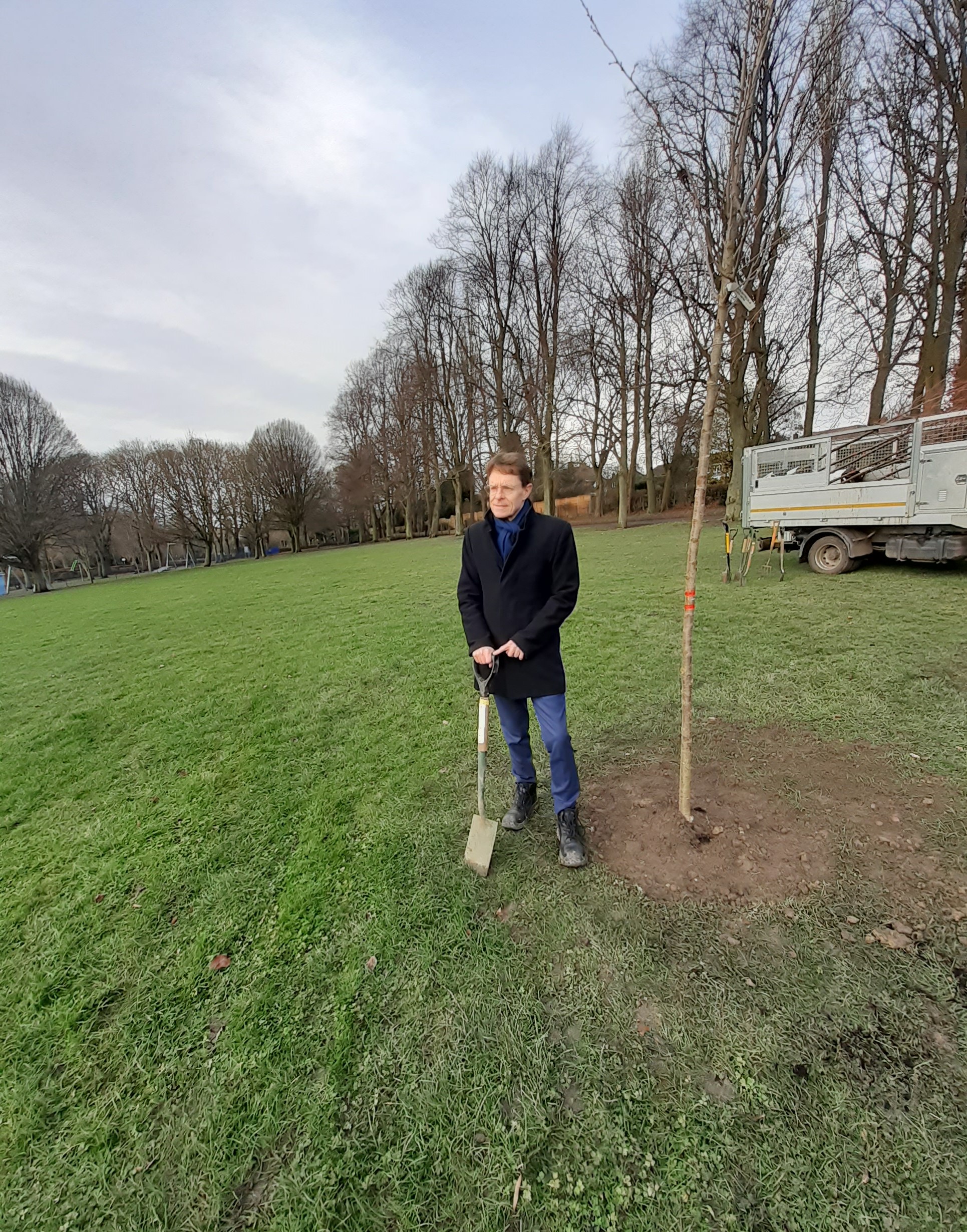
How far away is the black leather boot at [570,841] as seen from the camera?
95.0 inches

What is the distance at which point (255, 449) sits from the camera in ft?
133

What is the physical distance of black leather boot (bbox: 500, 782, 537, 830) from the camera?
278 centimetres

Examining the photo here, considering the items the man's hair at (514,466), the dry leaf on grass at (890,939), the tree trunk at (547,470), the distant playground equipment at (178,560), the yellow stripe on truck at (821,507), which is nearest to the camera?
the dry leaf on grass at (890,939)

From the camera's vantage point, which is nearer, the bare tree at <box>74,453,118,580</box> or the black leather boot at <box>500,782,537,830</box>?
the black leather boot at <box>500,782,537,830</box>

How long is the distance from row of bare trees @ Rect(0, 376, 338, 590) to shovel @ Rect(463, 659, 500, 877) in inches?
1487

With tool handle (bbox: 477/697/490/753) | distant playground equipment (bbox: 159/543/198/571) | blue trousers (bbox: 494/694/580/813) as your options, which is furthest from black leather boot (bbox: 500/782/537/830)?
distant playground equipment (bbox: 159/543/198/571)

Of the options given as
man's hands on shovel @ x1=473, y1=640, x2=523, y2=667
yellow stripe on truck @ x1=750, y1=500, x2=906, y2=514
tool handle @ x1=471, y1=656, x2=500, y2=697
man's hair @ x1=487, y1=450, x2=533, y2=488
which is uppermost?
man's hair @ x1=487, y1=450, x2=533, y2=488

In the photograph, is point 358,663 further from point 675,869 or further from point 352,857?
point 675,869

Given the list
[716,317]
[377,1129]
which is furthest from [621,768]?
[716,317]

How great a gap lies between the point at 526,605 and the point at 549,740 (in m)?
0.67

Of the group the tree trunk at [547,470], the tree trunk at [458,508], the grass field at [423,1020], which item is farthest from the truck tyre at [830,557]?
the tree trunk at [458,508]

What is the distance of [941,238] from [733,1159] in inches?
824

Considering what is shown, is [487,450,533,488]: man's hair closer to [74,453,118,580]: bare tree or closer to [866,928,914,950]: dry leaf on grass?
[866,928,914,950]: dry leaf on grass

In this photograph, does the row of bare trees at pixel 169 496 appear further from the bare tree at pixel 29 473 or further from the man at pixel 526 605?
the man at pixel 526 605
